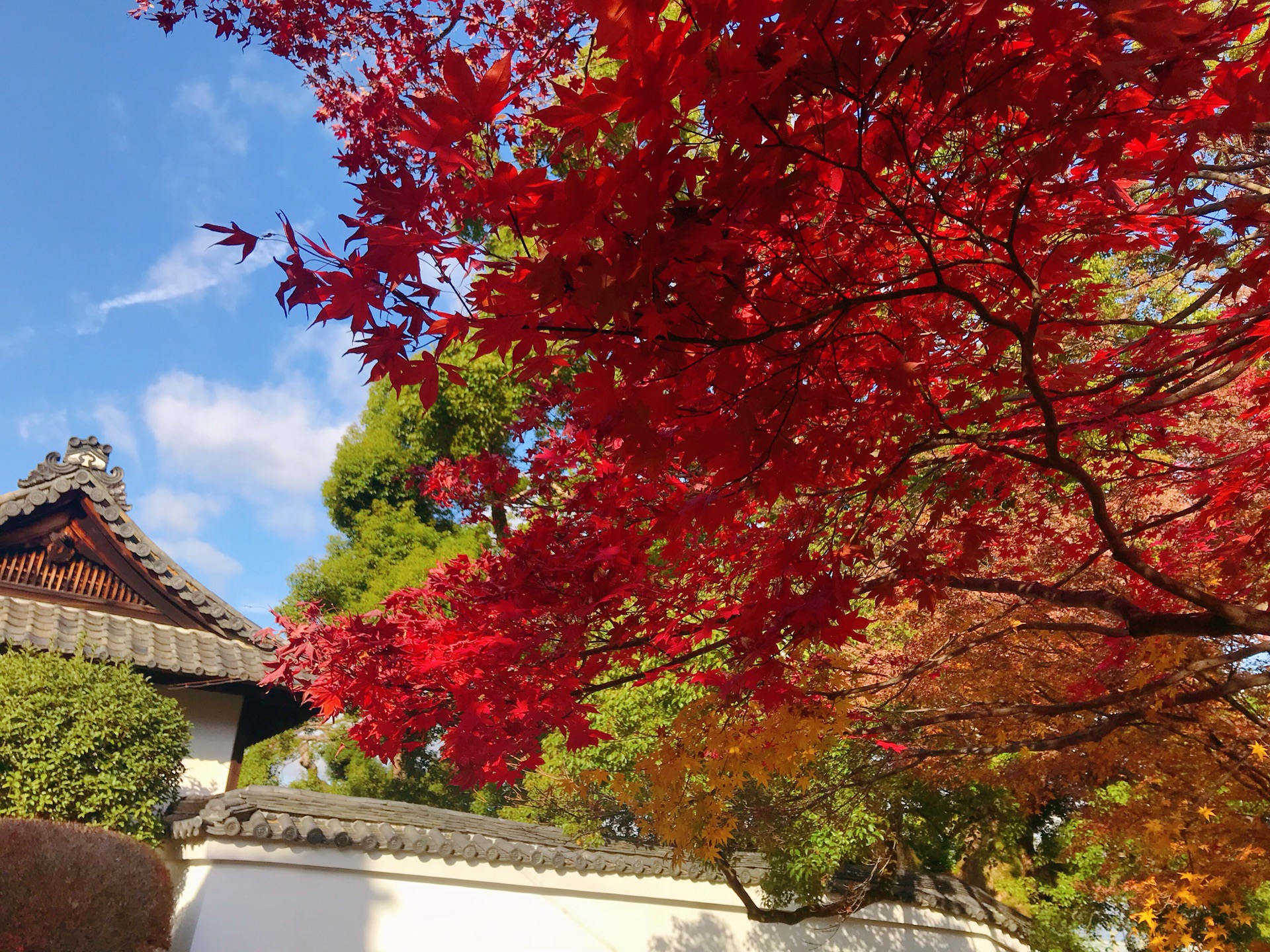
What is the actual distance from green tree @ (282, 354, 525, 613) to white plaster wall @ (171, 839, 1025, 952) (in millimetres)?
8337

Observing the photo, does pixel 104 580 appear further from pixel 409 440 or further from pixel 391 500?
pixel 391 500

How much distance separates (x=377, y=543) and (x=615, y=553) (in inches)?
575

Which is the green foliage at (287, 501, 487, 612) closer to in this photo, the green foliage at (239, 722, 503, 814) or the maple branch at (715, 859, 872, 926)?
the green foliage at (239, 722, 503, 814)

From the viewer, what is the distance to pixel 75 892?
13.6ft

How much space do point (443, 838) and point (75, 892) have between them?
2209 mm

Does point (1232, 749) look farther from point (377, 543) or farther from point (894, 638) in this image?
point (377, 543)

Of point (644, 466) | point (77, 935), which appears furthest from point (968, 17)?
point (77, 935)

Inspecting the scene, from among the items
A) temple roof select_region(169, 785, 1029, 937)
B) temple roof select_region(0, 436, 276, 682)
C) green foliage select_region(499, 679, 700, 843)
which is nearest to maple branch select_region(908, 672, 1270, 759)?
temple roof select_region(169, 785, 1029, 937)

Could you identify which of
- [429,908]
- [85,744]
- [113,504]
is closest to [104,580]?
[113,504]

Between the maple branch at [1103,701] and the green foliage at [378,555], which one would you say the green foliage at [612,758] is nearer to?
the maple branch at [1103,701]

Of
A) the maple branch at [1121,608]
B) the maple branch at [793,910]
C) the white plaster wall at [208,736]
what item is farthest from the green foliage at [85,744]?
the maple branch at [1121,608]

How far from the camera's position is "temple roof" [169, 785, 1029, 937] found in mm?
5141

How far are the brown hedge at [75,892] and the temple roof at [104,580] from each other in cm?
180

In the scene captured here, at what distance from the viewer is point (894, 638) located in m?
7.30
